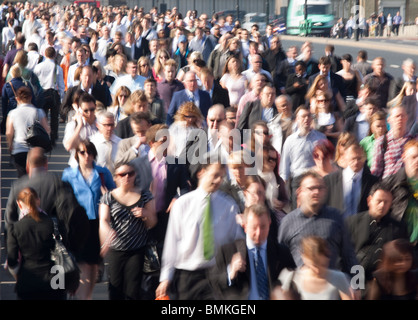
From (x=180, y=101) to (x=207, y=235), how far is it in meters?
5.63

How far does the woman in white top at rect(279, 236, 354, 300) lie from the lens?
6477 mm

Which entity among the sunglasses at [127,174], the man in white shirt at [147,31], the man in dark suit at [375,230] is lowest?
the man in white shirt at [147,31]

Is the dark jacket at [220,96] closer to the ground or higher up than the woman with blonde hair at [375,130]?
closer to the ground

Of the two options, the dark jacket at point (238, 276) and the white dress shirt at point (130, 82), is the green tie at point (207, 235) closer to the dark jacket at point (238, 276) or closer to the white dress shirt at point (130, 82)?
the dark jacket at point (238, 276)

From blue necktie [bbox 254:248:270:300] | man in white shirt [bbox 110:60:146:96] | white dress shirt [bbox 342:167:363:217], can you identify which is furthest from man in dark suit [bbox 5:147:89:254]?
man in white shirt [bbox 110:60:146:96]

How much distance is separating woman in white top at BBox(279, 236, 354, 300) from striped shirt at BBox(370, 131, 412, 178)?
3.44m

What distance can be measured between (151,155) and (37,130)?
2.03 metres

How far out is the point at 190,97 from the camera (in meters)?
12.9

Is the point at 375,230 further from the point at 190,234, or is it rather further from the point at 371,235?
the point at 190,234

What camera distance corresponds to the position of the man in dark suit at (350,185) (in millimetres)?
8734

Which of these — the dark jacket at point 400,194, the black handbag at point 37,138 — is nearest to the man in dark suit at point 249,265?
the dark jacket at point 400,194

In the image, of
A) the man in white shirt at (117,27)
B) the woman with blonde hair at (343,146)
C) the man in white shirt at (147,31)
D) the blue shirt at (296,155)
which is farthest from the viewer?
the man in white shirt at (117,27)

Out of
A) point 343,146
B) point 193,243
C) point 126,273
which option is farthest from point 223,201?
point 343,146
